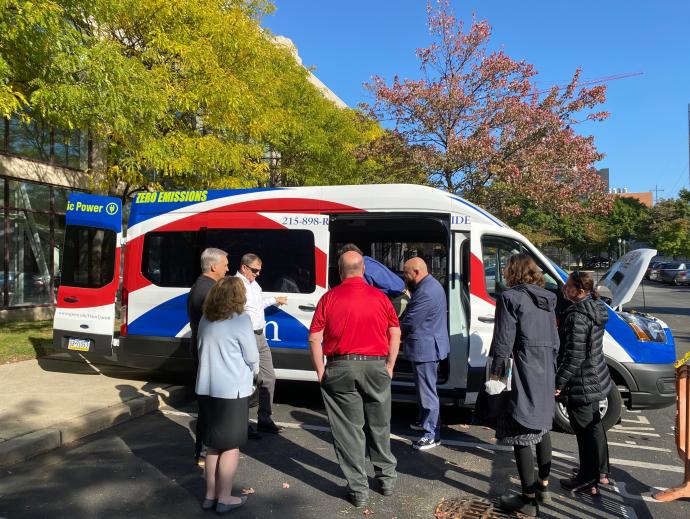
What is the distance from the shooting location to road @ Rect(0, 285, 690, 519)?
11.9ft

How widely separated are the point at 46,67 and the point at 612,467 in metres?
7.85

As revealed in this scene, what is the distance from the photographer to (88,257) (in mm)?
6668

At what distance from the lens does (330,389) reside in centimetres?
365

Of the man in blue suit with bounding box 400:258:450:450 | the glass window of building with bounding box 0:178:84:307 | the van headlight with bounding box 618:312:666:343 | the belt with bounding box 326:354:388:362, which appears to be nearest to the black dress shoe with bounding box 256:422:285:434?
the man in blue suit with bounding box 400:258:450:450

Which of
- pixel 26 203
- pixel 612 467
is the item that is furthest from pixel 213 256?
pixel 26 203

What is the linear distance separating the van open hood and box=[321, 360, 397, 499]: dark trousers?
307 centimetres

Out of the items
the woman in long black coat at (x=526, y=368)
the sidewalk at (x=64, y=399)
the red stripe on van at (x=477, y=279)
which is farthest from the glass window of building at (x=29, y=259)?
the woman in long black coat at (x=526, y=368)

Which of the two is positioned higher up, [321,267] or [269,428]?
[321,267]

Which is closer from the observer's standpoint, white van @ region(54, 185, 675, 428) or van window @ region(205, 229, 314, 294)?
white van @ region(54, 185, 675, 428)

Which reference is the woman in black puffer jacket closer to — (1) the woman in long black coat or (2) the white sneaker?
(1) the woman in long black coat

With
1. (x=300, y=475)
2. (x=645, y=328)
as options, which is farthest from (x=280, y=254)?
(x=645, y=328)

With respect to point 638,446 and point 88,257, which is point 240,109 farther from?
point 638,446

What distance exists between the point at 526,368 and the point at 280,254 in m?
3.20

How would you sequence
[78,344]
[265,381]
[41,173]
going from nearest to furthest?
[265,381]
[78,344]
[41,173]
